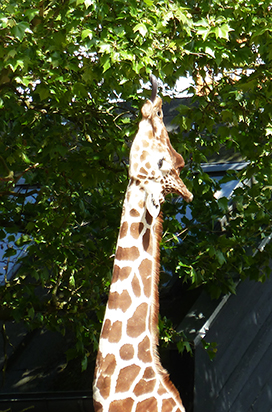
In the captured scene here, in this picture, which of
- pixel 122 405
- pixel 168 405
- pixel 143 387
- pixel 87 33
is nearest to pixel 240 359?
pixel 168 405

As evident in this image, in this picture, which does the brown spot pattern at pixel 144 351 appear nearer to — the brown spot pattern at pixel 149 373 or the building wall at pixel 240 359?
the brown spot pattern at pixel 149 373

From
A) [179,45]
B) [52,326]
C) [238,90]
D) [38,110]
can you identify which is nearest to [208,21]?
[179,45]

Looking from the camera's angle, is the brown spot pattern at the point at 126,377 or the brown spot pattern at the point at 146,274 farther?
the brown spot pattern at the point at 146,274

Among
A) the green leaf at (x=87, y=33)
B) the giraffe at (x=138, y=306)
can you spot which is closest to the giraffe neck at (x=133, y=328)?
the giraffe at (x=138, y=306)

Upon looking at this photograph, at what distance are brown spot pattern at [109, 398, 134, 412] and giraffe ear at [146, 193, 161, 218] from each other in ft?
3.48

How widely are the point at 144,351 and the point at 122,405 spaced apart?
322 mm

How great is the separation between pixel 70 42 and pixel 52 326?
328 cm

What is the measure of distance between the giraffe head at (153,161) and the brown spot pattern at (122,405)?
1.06 metres

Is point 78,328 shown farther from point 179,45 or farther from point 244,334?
point 179,45

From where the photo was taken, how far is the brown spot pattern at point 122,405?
309 centimetres

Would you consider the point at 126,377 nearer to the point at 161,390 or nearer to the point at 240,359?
the point at 161,390

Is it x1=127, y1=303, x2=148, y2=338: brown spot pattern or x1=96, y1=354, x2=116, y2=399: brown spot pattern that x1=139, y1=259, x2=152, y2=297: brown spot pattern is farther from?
x1=96, y1=354, x2=116, y2=399: brown spot pattern

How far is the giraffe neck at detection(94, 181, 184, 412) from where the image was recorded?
313 centimetres

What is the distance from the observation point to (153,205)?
3268 mm
